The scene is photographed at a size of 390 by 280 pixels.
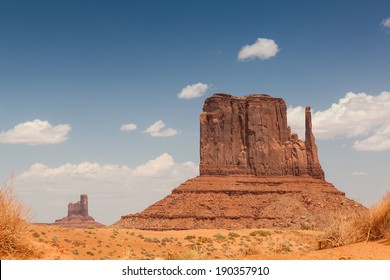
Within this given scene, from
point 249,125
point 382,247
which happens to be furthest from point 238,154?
point 382,247

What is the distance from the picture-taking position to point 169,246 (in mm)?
41219

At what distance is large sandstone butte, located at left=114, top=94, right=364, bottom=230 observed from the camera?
105312 millimetres

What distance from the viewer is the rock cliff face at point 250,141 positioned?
128 meters

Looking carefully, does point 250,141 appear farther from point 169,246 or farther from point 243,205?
point 169,246

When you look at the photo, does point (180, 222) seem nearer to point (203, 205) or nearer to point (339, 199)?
point (203, 205)

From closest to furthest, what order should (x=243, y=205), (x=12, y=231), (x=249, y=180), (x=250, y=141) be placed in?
1. (x=12, y=231)
2. (x=243, y=205)
3. (x=249, y=180)
4. (x=250, y=141)

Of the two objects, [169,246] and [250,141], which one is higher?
[250,141]

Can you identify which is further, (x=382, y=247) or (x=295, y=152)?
(x=295, y=152)

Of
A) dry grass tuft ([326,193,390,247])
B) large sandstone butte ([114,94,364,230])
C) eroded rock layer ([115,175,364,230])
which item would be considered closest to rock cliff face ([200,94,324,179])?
large sandstone butte ([114,94,364,230])

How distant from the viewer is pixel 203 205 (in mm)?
109500

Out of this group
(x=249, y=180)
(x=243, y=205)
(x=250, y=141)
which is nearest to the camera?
(x=243, y=205)

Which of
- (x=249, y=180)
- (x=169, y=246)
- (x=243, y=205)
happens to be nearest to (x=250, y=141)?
(x=249, y=180)

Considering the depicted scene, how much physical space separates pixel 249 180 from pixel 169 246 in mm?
82492

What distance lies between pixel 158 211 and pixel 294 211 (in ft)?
96.0
